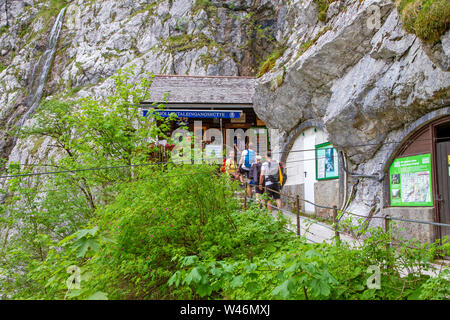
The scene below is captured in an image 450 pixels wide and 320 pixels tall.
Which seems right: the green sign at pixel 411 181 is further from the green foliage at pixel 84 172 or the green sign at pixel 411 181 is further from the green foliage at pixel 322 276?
the green foliage at pixel 84 172

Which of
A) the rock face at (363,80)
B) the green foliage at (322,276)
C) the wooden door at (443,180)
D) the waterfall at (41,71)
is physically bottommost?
the green foliage at (322,276)

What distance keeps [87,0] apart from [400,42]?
1652 inches

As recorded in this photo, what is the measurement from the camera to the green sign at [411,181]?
20.4ft

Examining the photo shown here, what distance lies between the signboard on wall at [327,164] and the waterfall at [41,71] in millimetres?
32480

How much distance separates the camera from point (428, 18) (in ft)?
18.1

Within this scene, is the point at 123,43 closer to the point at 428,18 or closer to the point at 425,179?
the point at 428,18

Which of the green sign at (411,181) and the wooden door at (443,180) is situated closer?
the wooden door at (443,180)

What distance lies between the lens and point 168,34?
31.4 metres

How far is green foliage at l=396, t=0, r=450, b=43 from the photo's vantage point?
5355 millimetres

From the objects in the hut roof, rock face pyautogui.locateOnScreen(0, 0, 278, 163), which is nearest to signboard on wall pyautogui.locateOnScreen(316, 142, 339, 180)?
the hut roof

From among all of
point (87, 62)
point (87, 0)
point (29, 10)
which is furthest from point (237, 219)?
point (29, 10)

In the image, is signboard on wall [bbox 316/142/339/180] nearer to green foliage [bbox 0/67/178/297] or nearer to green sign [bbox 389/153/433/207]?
green sign [bbox 389/153/433/207]

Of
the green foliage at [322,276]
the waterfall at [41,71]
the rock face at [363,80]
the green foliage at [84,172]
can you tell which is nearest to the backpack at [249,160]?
the rock face at [363,80]
